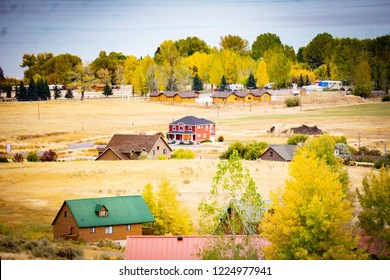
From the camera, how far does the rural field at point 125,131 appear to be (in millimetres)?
11891

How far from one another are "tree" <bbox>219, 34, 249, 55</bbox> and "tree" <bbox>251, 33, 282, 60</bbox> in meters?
0.15

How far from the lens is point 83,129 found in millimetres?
12969

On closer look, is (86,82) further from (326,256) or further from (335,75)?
(326,256)

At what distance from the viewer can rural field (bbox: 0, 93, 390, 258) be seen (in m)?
11.9

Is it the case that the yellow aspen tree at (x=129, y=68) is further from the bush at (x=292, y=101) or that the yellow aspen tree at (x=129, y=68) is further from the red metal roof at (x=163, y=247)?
the red metal roof at (x=163, y=247)

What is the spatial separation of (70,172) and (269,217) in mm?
4004

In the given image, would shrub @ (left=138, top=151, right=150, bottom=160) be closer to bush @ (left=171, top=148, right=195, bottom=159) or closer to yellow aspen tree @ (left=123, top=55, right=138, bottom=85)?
bush @ (left=171, top=148, right=195, bottom=159)

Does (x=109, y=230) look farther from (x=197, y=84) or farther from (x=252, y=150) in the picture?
(x=252, y=150)

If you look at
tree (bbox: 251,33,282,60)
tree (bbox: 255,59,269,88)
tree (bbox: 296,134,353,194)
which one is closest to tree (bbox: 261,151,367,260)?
tree (bbox: 296,134,353,194)

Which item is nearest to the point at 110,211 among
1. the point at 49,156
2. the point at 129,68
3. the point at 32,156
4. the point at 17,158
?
the point at 17,158

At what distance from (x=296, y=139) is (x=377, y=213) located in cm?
347

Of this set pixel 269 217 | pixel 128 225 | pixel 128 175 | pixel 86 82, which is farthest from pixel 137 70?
pixel 269 217

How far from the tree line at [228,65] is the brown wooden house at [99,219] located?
6.69 feet

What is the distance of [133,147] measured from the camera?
14.6m
